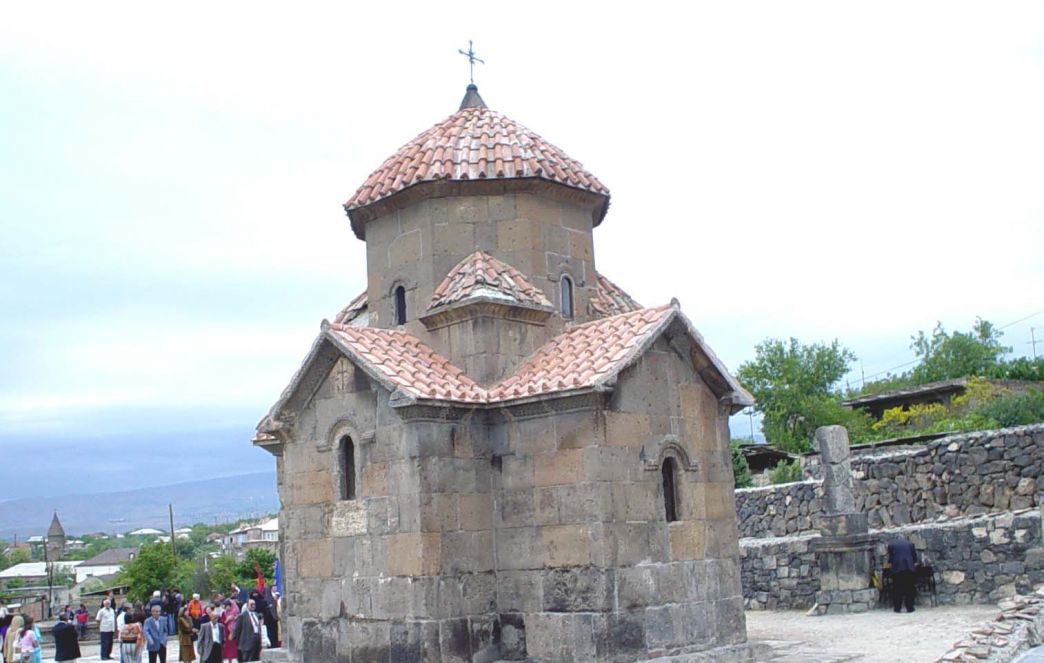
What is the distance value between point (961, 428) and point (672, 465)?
54.1ft

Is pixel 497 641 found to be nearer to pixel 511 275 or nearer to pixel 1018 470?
pixel 511 275

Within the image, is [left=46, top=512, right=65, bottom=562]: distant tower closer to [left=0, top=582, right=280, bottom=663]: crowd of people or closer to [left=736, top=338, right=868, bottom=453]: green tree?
[left=736, top=338, right=868, bottom=453]: green tree

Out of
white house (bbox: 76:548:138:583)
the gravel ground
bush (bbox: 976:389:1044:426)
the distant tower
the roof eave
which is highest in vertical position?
the roof eave

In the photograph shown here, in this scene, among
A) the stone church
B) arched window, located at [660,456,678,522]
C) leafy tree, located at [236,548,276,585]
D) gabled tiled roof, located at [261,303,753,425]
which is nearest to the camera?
the stone church

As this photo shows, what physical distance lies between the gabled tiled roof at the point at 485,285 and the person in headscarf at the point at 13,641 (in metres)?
7.80

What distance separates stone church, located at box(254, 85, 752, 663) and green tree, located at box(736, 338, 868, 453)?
2642cm

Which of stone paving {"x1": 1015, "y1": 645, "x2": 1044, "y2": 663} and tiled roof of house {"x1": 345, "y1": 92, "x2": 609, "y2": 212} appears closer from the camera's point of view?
stone paving {"x1": 1015, "y1": 645, "x2": 1044, "y2": 663}

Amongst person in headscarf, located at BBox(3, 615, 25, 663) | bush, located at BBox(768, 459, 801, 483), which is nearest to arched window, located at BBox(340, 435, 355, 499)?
person in headscarf, located at BBox(3, 615, 25, 663)

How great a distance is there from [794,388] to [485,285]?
3078 centimetres

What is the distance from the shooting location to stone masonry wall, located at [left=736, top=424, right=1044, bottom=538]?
53.6 feet

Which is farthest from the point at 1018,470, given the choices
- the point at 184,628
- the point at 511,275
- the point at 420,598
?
the point at 184,628

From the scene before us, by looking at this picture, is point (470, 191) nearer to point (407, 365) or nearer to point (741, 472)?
point (407, 365)

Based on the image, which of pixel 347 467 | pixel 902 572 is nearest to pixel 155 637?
pixel 347 467

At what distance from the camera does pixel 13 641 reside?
1430 cm
